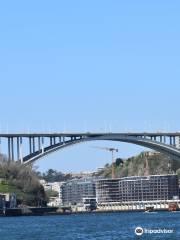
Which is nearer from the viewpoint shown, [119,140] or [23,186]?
[119,140]

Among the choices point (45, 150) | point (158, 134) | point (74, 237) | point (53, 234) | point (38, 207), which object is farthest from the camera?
point (38, 207)

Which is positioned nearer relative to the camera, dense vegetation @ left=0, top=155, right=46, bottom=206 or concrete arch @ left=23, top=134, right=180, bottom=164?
concrete arch @ left=23, top=134, right=180, bottom=164

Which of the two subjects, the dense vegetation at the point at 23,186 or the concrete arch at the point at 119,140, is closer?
the concrete arch at the point at 119,140

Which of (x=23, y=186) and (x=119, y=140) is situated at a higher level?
(x=119, y=140)

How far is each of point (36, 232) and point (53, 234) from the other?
4194mm

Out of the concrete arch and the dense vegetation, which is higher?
the concrete arch

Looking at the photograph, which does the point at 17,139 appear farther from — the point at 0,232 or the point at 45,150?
the point at 0,232

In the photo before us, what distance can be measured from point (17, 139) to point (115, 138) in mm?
13945

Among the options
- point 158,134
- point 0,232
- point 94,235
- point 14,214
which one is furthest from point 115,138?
point 94,235

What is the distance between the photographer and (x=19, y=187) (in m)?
173

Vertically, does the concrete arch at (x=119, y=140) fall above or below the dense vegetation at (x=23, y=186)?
above

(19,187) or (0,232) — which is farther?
(19,187)

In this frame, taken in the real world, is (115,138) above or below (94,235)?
above

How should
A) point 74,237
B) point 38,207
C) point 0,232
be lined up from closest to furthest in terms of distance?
point 74,237, point 0,232, point 38,207
